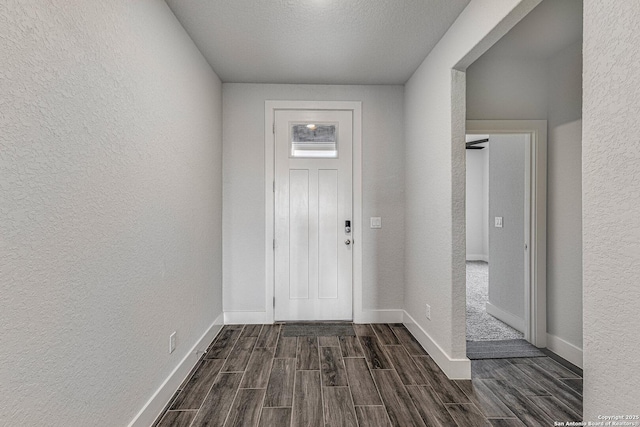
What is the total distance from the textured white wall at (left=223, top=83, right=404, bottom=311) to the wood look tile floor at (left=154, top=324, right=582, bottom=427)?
0.66m

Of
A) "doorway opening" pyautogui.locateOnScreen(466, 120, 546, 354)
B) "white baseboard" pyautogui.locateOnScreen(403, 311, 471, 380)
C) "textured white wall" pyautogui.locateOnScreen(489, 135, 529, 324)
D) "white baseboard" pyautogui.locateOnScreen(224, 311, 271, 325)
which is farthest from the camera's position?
"white baseboard" pyautogui.locateOnScreen(224, 311, 271, 325)

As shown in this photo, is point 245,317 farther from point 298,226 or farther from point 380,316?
point 380,316

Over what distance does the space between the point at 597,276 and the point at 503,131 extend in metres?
2.12

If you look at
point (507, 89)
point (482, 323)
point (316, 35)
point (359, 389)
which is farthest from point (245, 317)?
point (507, 89)

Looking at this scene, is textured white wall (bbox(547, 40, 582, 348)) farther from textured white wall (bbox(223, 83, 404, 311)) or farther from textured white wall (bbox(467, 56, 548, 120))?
textured white wall (bbox(223, 83, 404, 311))

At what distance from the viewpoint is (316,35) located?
2459 millimetres

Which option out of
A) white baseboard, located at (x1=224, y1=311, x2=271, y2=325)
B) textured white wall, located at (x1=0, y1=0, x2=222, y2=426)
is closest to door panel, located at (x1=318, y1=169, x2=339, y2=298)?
white baseboard, located at (x1=224, y1=311, x2=271, y2=325)

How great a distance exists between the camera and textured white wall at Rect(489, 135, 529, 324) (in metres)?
3.26

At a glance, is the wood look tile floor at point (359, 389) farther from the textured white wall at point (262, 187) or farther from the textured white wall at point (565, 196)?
the textured white wall at point (262, 187)

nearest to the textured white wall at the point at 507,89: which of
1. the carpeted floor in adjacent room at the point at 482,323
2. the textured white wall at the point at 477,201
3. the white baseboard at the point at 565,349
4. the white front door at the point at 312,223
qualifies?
the white front door at the point at 312,223

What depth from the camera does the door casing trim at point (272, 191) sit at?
3465 millimetres

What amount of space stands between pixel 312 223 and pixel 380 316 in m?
1.25

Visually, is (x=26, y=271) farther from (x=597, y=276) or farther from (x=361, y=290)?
(x=361, y=290)

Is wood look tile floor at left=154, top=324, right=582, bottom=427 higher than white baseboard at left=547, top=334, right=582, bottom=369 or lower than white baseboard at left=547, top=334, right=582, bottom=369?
lower
